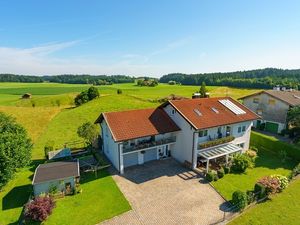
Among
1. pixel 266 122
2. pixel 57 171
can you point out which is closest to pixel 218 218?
pixel 57 171

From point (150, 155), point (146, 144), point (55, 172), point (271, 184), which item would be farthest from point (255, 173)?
point (55, 172)

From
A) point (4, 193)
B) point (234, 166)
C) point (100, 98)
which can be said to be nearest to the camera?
point (4, 193)

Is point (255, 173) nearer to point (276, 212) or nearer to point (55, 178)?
point (276, 212)

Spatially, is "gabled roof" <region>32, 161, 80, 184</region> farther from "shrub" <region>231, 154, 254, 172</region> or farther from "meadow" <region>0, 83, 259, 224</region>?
"shrub" <region>231, 154, 254, 172</region>

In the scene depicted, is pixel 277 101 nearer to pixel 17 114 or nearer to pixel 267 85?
pixel 17 114

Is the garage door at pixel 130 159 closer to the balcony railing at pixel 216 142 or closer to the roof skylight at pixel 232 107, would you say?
the balcony railing at pixel 216 142

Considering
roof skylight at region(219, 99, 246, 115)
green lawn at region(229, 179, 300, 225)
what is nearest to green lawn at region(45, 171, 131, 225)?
green lawn at region(229, 179, 300, 225)

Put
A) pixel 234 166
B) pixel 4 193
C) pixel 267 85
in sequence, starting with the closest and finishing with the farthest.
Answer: pixel 4 193 → pixel 234 166 → pixel 267 85

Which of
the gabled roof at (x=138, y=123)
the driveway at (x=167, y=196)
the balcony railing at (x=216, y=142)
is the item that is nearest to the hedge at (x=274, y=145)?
the balcony railing at (x=216, y=142)
